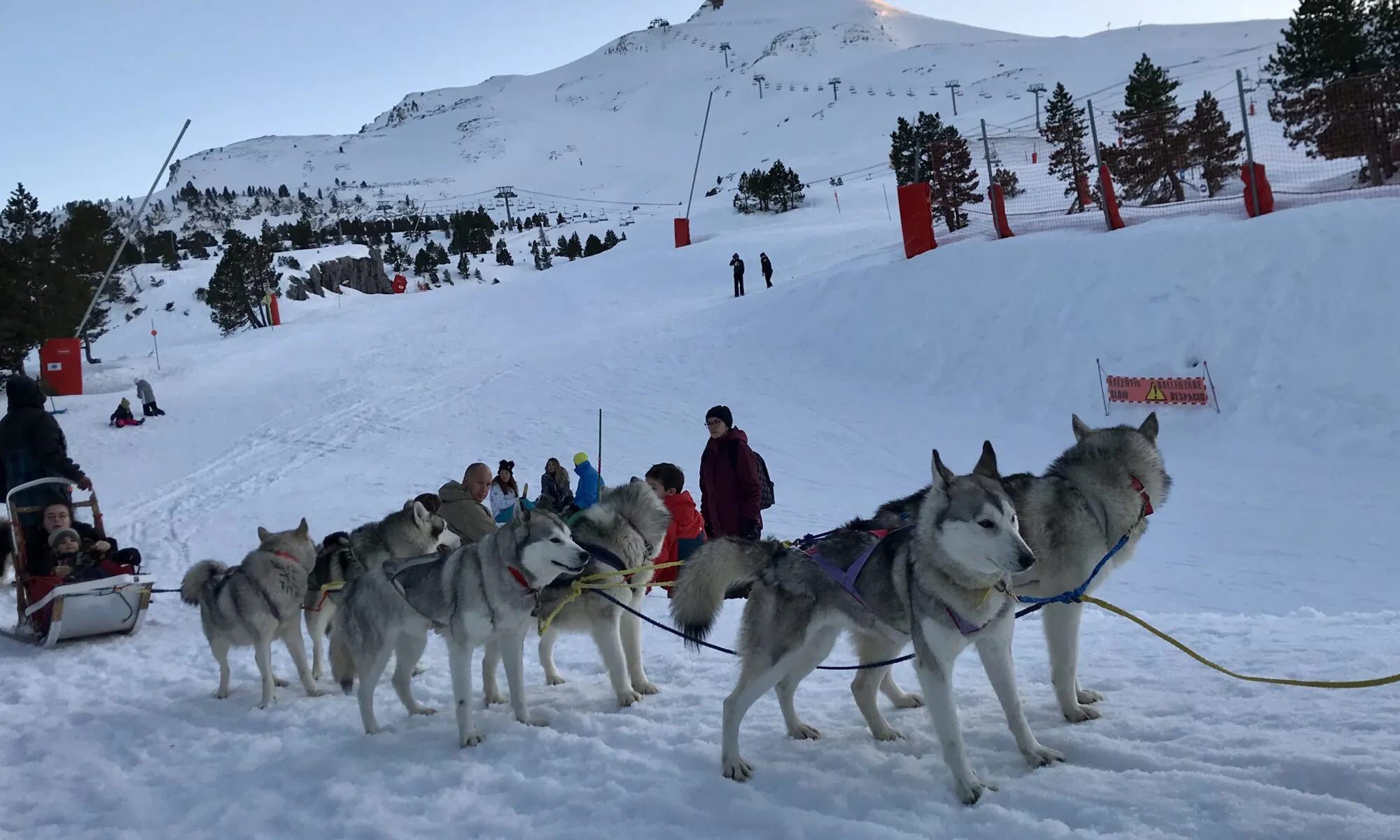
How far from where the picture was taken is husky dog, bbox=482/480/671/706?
4.88 metres

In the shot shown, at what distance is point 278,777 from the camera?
434cm

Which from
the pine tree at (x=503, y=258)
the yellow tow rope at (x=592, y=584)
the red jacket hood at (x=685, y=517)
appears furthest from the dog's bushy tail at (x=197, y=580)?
the pine tree at (x=503, y=258)

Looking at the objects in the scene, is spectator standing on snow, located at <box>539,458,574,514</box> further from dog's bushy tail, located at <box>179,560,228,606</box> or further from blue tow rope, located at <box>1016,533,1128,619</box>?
blue tow rope, located at <box>1016,533,1128,619</box>

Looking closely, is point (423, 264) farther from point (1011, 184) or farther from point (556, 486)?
point (556, 486)

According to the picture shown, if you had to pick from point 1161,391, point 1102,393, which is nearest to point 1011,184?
point 1102,393

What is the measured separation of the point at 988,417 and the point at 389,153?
167632mm

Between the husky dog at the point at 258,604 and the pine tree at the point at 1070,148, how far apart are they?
15897 millimetres

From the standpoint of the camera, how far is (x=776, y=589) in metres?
3.90

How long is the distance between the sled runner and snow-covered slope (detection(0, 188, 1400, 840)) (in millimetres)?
180

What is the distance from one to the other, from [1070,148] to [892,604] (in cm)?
1922

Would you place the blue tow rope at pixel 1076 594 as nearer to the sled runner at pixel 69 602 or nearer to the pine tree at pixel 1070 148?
the sled runner at pixel 69 602

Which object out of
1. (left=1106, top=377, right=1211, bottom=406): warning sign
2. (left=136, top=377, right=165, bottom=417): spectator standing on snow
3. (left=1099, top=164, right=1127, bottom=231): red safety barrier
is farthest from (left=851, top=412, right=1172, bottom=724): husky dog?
(left=136, top=377, right=165, bottom=417): spectator standing on snow

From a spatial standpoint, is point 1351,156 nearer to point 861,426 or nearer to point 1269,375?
point 1269,375

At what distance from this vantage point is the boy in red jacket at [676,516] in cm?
653
